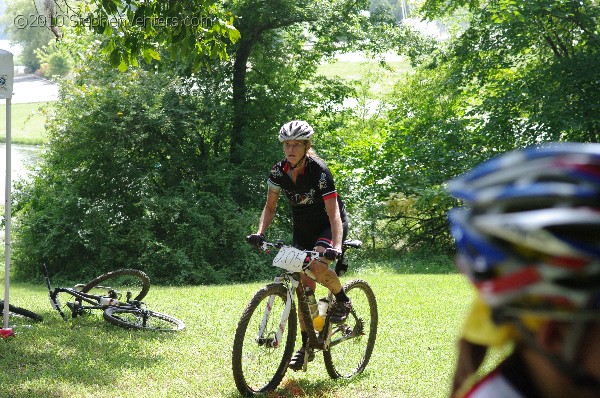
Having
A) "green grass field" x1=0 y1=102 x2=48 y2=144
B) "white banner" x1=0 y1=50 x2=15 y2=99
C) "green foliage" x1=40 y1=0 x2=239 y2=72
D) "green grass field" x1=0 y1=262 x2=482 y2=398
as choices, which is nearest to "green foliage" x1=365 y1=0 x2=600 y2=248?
"green grass field" x1=0 y1=262 x2=482 y2=398

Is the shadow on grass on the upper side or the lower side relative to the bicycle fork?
lower

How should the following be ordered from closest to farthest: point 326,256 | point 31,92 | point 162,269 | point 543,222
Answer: point 543,222, point 326,256, point 162,269, point 31,92

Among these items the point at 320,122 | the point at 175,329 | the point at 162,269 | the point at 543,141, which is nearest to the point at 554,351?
the point at 175,329

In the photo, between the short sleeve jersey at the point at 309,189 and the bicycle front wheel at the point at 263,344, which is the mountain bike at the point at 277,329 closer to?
the bicycle front wheel at the point at 263,344

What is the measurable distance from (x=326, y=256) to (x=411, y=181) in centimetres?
1545

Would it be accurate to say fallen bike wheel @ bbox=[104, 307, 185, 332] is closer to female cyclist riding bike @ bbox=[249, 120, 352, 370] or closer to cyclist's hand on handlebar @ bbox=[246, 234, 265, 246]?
female cyclist riding bike @ bbox=[249, 120, 352, 370]

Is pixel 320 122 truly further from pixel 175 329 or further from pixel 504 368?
pixel 504 368

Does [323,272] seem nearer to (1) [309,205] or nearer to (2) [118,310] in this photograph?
(1) [309,205]

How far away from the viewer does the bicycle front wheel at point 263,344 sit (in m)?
6.13

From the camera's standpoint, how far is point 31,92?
8612 cm

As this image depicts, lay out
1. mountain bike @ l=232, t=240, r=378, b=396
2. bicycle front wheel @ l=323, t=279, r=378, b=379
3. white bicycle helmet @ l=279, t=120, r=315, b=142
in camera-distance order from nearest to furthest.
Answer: mountain bike @ l=232, t=240, r=378, b=396 < white bicycle helmet @ l=279, t=120, r=315, b=142 < bicycle front wheel @ l=323, t=279, r=378, b=379

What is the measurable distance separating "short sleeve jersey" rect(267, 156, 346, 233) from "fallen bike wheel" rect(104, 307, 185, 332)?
3197 millimetres

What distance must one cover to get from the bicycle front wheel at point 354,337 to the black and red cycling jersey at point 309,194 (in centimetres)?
60

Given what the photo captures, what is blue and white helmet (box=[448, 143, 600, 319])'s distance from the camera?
3.60 feet
